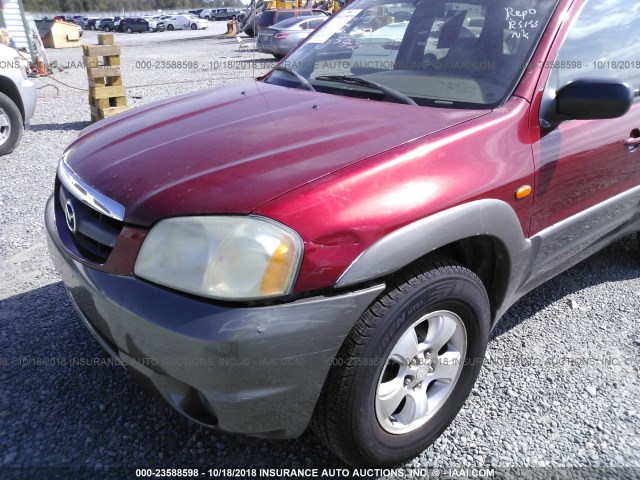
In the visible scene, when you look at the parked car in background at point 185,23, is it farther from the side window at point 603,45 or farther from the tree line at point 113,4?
the side window at point 603,45

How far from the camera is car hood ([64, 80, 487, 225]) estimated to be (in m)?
1.71

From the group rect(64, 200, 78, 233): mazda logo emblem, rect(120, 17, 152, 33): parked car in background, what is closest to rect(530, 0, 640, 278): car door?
rect(64, 200, 78, 233): mazda logo emblem

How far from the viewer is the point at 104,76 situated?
24.6 feet

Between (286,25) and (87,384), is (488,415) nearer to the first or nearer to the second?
(87,384)

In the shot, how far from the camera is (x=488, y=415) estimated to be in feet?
7.76

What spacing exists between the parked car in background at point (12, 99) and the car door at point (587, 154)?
19.4ft

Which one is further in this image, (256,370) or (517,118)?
(517,118)

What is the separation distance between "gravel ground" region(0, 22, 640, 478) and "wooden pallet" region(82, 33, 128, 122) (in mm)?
4506

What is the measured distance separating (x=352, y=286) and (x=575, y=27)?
1.69m

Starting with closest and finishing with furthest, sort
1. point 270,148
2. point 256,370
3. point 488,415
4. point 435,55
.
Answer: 1. point 256,370
2. point 270,148
3. point 488,415
4. point 435,55

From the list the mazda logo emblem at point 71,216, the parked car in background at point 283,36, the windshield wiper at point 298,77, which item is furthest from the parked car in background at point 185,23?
the mazda logo emblem at point 71,216

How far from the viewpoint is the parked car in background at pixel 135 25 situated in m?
46.0

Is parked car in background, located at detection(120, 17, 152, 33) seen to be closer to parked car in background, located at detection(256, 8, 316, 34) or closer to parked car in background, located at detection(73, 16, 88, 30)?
parked car in background, located at detection(73, 16, 88, 30)

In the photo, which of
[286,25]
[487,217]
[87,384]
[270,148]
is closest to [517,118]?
[487,217]
